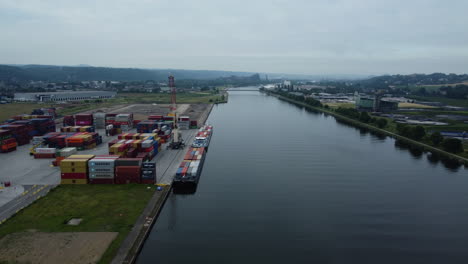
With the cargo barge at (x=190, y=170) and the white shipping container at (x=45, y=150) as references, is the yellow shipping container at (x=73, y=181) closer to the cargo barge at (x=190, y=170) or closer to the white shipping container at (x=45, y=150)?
the cargo barge at (x=190, y=170)

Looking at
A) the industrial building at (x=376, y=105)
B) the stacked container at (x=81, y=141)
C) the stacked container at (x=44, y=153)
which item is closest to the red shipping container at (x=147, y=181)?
the stacked container at (x=44, y=153)

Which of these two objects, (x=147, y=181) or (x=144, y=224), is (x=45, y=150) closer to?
(x=147, y=181)

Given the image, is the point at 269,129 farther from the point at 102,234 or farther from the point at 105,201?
the point at 102,234

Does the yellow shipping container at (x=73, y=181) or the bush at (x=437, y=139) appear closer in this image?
the yellow shipping container at (x=73, y=181)

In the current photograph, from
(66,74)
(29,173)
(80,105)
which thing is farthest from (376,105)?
(66,74)

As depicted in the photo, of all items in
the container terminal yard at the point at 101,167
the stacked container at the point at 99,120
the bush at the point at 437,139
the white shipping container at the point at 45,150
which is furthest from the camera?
the stacked container at the point at 99,120

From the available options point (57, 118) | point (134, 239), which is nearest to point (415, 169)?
point (134, 239)
